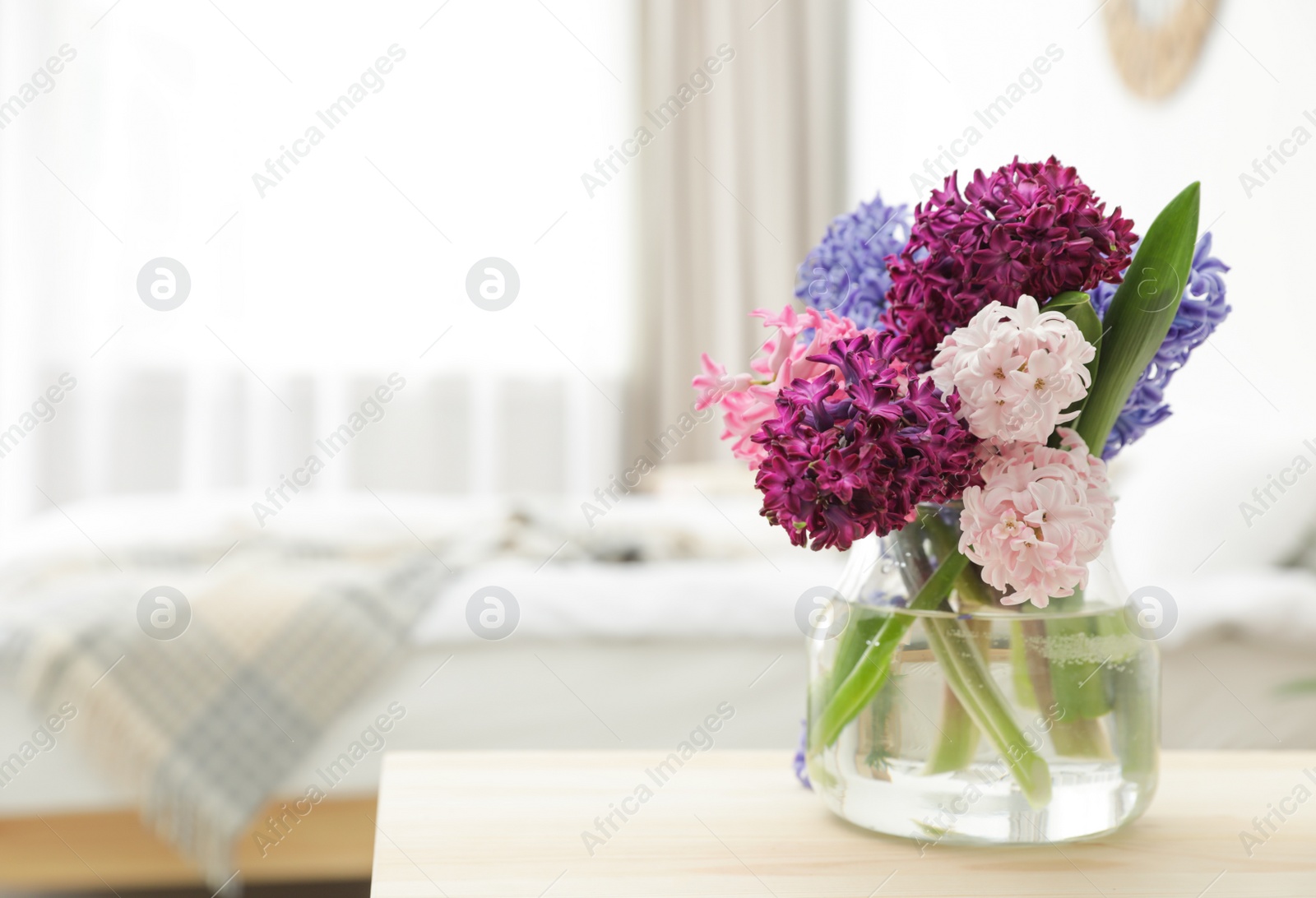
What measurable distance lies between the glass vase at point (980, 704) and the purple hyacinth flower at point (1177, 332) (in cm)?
9

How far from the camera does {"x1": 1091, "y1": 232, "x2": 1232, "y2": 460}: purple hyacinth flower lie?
25.5 inches

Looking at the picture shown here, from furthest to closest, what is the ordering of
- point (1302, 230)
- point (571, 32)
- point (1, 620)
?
point (571, 32)
point (1302, 230)
point (1, 620)

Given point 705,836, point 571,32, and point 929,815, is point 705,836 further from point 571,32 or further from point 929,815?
point 571,32

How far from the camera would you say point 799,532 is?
1.90 ft

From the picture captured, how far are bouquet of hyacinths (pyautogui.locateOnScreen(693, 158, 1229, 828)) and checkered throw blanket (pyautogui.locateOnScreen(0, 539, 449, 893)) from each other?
39.5 inches

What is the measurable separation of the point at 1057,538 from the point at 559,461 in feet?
11.8

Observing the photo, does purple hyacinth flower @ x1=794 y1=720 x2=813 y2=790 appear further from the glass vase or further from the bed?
the bed

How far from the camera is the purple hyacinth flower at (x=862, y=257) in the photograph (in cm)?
71

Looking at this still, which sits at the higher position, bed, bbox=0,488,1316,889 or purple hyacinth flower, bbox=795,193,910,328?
purple hyacinth flower, bbox=795,193,910,328

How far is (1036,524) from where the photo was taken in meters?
0.57

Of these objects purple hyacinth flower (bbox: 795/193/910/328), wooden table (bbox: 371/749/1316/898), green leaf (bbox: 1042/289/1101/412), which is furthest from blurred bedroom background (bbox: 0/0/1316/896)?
green leaf (bbox: 1042/289/1101/412)

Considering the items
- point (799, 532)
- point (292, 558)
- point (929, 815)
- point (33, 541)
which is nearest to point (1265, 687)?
point (929, 815)

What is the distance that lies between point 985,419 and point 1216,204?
1647 millimetres

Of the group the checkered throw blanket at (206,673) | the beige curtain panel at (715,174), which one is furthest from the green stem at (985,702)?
the beige curtain panel at (715,174)
